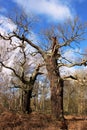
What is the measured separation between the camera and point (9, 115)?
63.0ft

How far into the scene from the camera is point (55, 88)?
20891mm

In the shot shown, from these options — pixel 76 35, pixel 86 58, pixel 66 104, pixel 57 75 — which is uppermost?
pixel 76 35

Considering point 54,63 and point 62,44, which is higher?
point 62,44

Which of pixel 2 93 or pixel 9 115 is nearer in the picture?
pixel 9 115

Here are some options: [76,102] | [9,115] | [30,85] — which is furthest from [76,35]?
[76,102]

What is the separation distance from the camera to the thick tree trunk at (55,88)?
20.5 meters

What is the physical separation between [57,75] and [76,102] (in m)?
45.2

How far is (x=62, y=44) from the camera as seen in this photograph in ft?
76.8

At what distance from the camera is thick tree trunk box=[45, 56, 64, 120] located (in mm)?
20469

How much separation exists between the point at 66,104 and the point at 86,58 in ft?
143

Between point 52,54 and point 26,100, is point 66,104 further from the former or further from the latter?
point 52,54

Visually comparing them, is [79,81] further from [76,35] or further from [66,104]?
[66,104]

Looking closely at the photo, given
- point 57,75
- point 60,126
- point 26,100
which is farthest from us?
point 26,100

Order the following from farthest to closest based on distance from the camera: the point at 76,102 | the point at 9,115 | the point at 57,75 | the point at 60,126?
the point at 76,102
the point at 57,75
the point at 9,115
the point at 60,126
